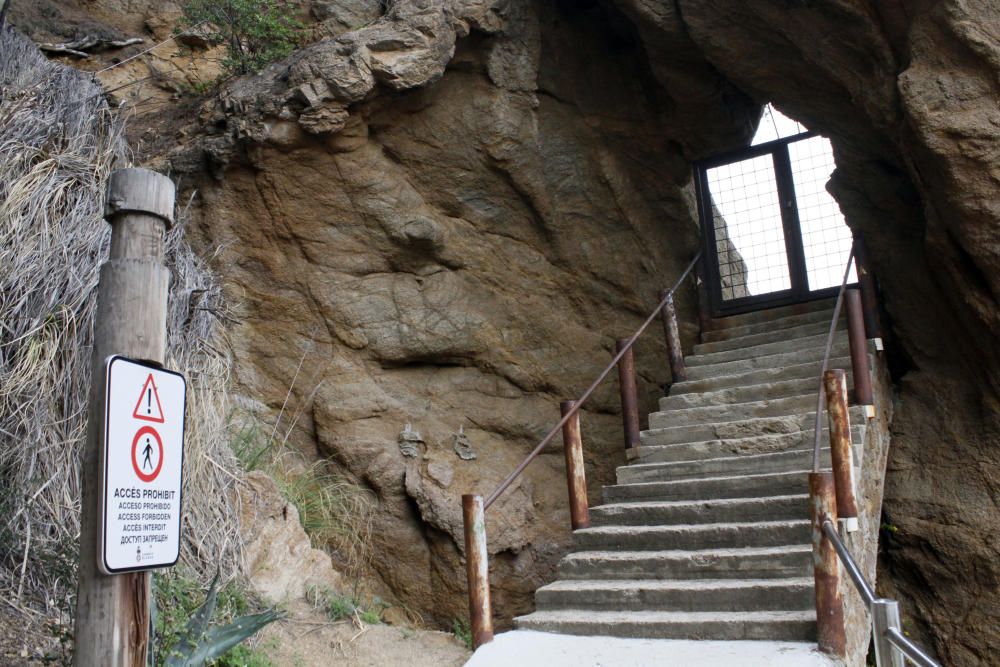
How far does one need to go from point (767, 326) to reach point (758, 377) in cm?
109

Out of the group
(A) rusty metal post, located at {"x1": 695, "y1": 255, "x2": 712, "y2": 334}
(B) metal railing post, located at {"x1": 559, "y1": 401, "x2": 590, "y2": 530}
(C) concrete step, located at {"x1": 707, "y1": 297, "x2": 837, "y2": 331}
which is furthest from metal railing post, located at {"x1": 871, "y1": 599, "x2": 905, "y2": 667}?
(A) rusty metal post, located at {"x1": 695, "y1": 255, "x2": 712, "y2": 334}

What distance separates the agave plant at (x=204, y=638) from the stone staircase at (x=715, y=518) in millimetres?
2113

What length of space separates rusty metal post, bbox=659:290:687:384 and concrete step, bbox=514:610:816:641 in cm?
311

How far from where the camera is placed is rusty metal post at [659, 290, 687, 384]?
779 centimetres

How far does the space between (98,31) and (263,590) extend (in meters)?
6.41

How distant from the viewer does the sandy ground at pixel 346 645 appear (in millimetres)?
4973

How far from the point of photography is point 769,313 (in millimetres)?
8414

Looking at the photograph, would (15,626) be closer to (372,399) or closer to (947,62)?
(372,399)

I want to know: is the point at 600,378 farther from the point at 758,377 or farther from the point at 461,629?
the point at 461,629

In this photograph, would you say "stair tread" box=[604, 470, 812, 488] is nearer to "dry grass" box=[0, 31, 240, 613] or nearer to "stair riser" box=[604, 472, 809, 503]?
"stair riser" box=[604, 472, 809, 503]

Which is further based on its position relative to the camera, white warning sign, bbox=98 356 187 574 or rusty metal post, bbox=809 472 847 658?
rusty metal post, bbox=809 472 847 658

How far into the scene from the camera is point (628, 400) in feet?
23.2

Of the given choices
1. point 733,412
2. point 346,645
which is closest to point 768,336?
point 733,412

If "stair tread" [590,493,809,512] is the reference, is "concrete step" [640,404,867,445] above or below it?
above
